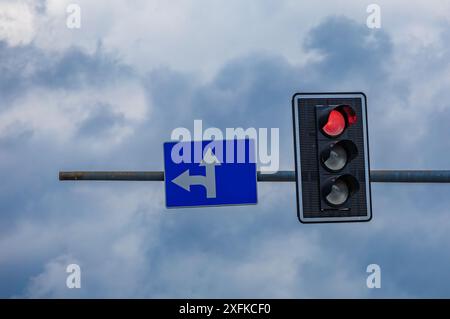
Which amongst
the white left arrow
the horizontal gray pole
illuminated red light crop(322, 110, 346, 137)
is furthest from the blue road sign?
illuminated red light crop(322, 110, 346, 137)

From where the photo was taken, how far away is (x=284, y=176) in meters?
11.7

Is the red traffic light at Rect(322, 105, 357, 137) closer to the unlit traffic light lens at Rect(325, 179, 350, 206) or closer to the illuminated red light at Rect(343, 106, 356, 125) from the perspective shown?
the illuminated red light at Rect(343, 106, 356, 125)

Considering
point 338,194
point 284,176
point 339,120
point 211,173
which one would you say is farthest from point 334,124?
point 211,173

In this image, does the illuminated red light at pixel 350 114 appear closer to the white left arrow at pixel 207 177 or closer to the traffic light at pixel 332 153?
the traffic light at pixel 332 153

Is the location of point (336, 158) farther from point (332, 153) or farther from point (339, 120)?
point (339, 120)

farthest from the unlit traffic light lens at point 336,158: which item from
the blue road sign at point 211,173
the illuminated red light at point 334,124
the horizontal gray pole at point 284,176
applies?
the blue road sign at point 211,173

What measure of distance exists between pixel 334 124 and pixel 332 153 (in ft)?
0.99

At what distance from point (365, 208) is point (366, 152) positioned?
0.59 meters

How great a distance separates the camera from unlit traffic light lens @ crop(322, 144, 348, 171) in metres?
10.1

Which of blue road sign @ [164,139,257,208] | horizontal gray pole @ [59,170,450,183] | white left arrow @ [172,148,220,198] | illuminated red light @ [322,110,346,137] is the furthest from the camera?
white left arrow @ [172,148,220,198]

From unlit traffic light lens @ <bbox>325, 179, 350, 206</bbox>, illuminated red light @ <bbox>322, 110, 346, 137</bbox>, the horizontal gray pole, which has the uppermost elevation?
illuminated red light @ <bbox>322, 110, 346, 137</bbox>

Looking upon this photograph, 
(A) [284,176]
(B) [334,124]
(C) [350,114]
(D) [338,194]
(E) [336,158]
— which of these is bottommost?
(D) [338,194]
